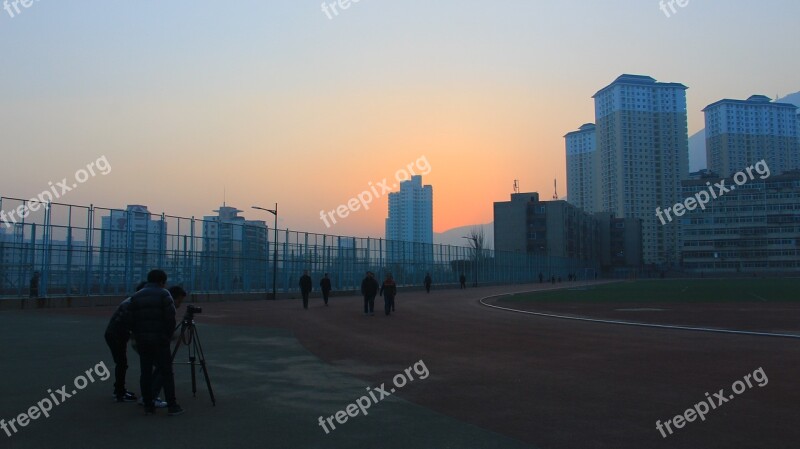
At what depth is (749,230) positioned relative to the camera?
13262 cm

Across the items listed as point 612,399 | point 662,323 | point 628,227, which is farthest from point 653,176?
point 612,399

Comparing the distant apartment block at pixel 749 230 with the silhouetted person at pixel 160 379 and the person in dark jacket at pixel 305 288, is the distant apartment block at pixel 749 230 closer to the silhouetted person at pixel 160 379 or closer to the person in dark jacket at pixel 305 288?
the person in dark jacket at pixel 305 288

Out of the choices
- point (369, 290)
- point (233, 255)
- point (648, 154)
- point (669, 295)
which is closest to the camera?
point (369, 290)

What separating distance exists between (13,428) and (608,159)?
630ft

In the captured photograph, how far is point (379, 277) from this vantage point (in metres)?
51.5

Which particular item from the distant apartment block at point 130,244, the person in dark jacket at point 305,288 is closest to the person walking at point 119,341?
the person in dark jacket at point 305,288

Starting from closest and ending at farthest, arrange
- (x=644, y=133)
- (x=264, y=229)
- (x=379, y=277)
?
(x=264, y=229) < (x=379, y=277) < (x=644, y=133)

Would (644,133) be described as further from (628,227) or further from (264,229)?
(264,229)

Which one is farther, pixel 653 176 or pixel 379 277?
pixel 653 176

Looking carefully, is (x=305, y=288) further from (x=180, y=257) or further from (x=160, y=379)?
(x=160, y=379)

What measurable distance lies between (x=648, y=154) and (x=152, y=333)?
187m

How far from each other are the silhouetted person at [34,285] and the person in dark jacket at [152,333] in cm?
2187

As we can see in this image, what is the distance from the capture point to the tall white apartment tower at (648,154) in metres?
179

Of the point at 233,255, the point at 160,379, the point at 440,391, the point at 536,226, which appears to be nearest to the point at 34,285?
the point at 233,255
